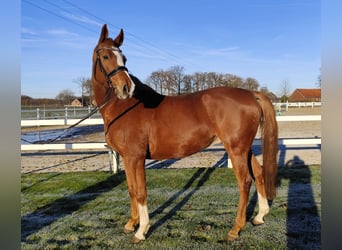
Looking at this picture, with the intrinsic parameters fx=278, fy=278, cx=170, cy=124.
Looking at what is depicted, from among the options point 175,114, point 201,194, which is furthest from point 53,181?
point 175,114

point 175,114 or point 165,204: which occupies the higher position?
point 175,114

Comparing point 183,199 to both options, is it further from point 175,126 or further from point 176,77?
point 176,77

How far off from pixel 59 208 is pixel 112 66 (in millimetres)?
2711

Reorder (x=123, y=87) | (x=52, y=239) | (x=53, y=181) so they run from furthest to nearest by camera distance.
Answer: (x=53, y=181) < (x=52, y=239) < (x=123, y=87)

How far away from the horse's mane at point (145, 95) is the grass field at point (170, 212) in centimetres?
170

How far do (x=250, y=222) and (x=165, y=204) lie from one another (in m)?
1.43

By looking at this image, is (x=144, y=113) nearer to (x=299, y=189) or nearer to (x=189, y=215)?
(x=189, y=215)

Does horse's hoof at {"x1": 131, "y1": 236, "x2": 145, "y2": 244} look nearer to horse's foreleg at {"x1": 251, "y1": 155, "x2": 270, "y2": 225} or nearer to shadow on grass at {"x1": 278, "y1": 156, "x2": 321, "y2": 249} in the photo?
horse's foreleg at {"x1": 251, "y1": 155, "x2": 270, "y2": 225}

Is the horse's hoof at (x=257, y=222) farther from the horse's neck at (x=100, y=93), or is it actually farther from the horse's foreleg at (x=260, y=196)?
the horse's neck at (x=100, y=93)

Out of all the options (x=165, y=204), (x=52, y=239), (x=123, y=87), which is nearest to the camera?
(x=123, y=87)

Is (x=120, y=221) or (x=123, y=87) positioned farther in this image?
(x=120, y=221)

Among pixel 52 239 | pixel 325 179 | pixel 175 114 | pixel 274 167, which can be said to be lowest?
pixel 52 239

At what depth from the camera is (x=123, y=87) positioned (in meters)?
3.21

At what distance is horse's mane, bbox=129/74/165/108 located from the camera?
383 centimetres
